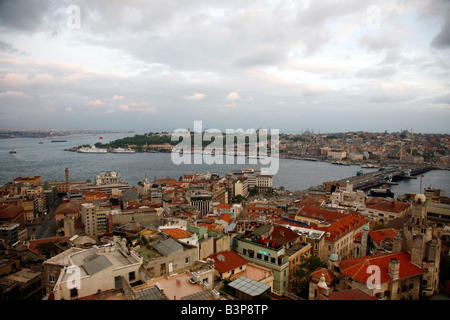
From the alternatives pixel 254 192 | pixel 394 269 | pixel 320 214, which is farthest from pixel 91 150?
pixel 394 269

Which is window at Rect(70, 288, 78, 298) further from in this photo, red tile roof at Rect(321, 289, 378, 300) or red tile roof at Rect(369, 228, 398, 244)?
red tile roof at Rect(369, 228, 398, 244)

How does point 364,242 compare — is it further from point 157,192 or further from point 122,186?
point 122,186

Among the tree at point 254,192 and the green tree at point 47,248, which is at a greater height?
the green tree at point 47,248

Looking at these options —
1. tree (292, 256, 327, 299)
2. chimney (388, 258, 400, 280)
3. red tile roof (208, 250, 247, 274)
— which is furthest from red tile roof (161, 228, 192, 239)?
chimney (388, 258, 400, 280)

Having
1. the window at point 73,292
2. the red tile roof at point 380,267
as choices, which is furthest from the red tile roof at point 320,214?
the window at point 73,292
